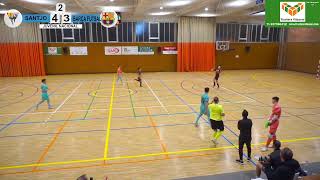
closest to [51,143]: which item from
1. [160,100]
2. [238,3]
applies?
[160,100]

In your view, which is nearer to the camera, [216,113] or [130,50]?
[216,113]

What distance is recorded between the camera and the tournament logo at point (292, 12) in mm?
6758

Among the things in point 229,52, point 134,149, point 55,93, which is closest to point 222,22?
point 229,52

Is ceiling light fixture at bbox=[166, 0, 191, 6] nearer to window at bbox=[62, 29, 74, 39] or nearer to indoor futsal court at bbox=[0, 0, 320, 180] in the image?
indoor futsal court at bbox=[0, 0, 320, 180]

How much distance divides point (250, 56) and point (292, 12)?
28757 millimetres

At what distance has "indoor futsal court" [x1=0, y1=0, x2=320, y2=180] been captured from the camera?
23.0ft

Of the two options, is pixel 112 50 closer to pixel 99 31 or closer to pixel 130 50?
pixel 130 50

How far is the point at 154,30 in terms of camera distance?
102 ft

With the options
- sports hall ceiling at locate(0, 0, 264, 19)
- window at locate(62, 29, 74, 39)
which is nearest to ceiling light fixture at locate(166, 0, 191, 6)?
sports hall ceiling at locate(0, 0, 264, 19)

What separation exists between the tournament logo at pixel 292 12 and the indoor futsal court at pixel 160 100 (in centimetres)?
3

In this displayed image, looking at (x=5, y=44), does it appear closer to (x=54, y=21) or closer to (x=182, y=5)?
(x=54, y=21)

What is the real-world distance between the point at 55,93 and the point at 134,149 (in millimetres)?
12189

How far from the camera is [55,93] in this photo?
1827 centimetres

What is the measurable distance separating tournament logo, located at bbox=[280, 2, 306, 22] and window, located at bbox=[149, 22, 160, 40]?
990 inches
